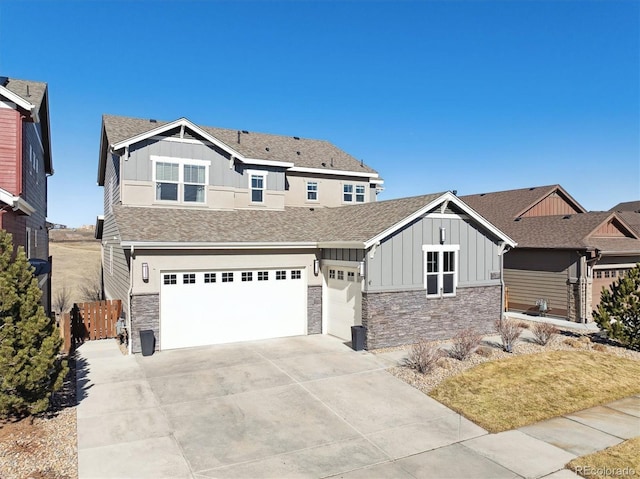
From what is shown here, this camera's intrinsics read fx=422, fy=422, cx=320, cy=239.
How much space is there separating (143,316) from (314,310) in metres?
6.19

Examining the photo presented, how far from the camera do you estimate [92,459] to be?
7047 mm

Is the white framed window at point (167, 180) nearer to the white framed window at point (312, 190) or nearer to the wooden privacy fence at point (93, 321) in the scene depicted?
the wooden privacy fence at point (93, 321)

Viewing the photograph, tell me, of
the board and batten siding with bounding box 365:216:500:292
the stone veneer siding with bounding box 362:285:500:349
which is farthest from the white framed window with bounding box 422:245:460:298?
the stone veneer siding with bounding box 362:285:500:349

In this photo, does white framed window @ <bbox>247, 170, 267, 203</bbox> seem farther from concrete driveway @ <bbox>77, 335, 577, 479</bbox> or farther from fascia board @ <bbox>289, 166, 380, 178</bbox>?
concrete driveway @ <bbox>77, 335, 577, 479</bbox>

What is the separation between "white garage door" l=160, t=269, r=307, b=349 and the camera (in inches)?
559

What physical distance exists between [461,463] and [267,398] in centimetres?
464

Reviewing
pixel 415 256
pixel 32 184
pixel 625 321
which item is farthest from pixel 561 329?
pixel 32 184

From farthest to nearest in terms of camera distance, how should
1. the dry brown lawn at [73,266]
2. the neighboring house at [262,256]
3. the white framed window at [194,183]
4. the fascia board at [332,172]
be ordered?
the dry brown lawn at [73,266]
the fascia board at [332,172]
the white framed window at [194,183]
the neighboring house at [262,256]

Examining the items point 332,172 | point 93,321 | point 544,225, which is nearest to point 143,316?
point 93,321

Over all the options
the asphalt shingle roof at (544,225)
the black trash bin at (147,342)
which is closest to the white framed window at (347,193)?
the asphalt shingle roof at (544,225)

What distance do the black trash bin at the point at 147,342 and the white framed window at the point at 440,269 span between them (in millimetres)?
9465

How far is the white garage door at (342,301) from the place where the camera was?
14852 mm

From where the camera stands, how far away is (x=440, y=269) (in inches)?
612

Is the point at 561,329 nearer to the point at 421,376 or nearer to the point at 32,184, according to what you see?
the point at 421,376
